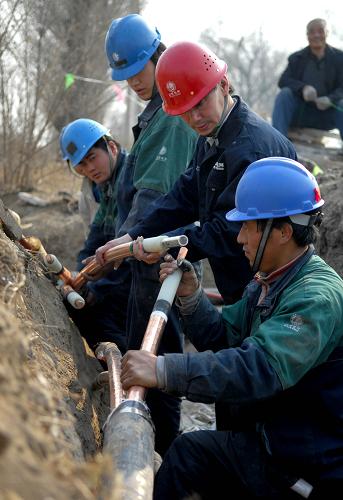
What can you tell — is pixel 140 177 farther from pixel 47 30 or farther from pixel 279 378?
pixel 47 30

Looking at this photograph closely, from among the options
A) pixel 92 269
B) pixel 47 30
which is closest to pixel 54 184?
pixel 47 30

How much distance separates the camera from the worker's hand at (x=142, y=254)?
13.7ft

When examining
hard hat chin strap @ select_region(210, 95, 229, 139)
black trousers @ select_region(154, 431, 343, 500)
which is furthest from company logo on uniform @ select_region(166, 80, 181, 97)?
black trousers @ select_region(154, 431, 343, 500)

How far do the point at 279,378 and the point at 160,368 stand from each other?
486mm

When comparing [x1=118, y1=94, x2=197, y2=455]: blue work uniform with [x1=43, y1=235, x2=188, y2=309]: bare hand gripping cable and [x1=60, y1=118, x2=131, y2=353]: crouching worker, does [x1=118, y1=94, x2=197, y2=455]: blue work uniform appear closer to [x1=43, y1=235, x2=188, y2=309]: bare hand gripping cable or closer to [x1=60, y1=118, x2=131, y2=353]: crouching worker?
[x1=43, y1=235, x2=188, y2=309]: bare hand gripping cable

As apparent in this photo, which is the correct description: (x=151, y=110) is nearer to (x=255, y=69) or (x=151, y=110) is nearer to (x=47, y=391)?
(x=47, y=391)

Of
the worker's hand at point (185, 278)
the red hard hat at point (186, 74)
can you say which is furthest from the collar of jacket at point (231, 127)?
the worker's hand at point (185, 278)

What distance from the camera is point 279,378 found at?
2.95 m

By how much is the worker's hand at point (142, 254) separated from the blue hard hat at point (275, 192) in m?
0.87

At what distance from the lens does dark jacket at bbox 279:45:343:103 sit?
10570mm

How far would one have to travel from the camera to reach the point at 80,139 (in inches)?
226

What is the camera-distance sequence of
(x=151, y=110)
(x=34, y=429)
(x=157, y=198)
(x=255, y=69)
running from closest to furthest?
(x=34, y=429) → (x=157, y=198) → (x=151, y=110) → (x=255, y=69)

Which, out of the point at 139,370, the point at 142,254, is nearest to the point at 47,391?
the point at 139,370

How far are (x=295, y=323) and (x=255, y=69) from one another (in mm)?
55629
